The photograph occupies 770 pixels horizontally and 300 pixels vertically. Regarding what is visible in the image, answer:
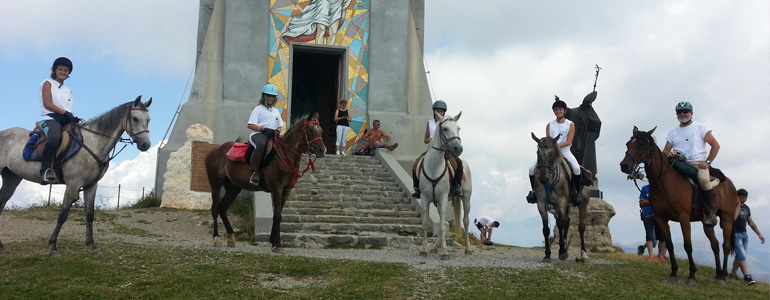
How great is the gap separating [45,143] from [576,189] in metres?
8.43

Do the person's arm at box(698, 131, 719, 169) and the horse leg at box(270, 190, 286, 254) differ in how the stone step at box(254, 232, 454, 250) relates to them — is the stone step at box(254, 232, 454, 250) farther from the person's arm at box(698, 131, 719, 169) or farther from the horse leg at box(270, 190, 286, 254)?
the person's arm at box(698, 131, 719, 169)

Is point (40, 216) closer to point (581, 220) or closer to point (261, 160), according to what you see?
point (261, 160)

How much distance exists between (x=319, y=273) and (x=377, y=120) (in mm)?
12269

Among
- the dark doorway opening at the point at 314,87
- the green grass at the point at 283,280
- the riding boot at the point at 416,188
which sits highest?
the dark doorway opening at the point at 314,87

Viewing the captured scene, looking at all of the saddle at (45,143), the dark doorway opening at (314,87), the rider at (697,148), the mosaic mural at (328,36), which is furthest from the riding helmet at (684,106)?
the dark doorway opening at (314,87)

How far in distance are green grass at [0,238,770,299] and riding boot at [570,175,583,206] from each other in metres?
1.32

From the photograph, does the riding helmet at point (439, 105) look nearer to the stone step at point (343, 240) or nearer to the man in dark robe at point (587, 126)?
the stone step at point (343, 240)

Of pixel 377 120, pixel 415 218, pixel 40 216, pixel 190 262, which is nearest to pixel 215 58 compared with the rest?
pixel 377 120

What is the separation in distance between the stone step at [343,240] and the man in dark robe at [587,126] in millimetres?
5141

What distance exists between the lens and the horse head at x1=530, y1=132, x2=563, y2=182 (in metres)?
9.45

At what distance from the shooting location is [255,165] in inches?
399

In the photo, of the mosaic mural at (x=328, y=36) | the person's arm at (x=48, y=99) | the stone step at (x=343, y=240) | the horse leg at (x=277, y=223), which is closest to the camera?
the person's arm at (x=48, y=99)

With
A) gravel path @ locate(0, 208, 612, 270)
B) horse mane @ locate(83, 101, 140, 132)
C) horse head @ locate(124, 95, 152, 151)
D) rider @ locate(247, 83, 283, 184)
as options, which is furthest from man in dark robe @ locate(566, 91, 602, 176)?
horse mane @ locate(83, 101, 140, 132)

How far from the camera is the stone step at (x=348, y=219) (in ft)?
42.0
